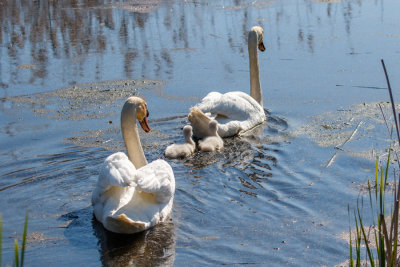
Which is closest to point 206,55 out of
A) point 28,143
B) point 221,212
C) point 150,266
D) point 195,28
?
point 195,28

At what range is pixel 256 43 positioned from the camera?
9180mm

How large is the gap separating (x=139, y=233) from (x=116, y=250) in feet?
1.05

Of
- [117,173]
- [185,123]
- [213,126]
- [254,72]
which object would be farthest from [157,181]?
[254,72]

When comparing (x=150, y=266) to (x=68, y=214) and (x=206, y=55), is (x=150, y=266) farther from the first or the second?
(x=206, y=55)

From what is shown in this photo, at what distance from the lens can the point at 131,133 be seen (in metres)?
6.10

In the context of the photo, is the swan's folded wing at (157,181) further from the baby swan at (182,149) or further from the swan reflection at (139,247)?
the baby swan at (182,149)

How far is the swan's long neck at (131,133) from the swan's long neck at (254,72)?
315 centimetres

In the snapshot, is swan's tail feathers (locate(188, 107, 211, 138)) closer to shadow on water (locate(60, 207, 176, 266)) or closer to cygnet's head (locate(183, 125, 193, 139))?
cygnet's head (locate(183, 125, 193, 139))

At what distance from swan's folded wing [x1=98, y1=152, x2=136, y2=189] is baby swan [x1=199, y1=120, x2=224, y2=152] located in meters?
2.16

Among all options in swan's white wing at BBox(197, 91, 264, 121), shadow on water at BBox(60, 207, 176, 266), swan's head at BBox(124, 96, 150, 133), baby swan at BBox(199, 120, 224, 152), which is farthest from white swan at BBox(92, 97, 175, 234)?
swan's white wing at BBox(197, 91, 264, 121)

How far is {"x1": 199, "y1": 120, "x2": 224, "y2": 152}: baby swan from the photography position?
7371mm

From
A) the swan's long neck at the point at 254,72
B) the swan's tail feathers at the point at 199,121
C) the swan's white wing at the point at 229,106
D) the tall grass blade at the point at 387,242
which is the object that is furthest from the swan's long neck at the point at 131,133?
the tall grass blade at the point at 387,242

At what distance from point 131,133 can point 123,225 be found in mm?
1250

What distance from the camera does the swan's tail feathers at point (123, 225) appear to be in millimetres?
5051
